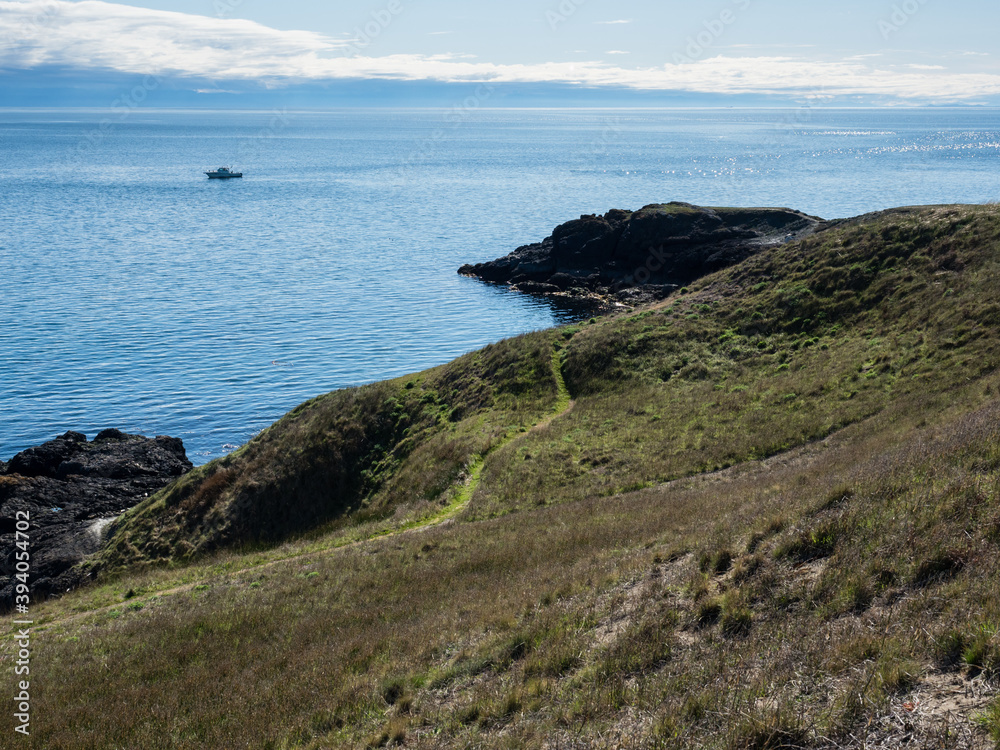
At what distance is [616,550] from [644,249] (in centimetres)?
7318

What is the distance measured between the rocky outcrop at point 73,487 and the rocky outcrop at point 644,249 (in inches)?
2066

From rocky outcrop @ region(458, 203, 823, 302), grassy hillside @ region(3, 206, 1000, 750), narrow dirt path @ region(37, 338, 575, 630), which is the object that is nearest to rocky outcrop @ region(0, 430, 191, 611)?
grassy hillside @ region(3, 206, 1000, 750)

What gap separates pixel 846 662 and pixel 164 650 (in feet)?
48.3

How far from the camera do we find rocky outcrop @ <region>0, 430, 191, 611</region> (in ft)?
116

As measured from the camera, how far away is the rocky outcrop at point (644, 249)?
3095 inches

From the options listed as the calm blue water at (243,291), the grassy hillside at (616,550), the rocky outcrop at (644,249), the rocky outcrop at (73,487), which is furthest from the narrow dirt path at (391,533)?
the rocky outcrop at (644,249)

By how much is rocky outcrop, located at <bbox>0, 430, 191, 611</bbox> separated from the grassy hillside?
2959 mm

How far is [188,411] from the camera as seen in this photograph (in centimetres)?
5278

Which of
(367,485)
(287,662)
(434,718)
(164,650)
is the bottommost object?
(367,485)

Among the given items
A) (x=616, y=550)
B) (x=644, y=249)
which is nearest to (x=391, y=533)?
(x=616, y=550)

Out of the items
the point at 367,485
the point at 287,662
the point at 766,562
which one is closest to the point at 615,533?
the point at 766,562

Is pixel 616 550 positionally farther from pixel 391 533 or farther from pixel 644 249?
pixel 644 249

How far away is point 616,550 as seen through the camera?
56.8 ft

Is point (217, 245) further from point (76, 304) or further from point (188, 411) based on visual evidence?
point (188, 411)
